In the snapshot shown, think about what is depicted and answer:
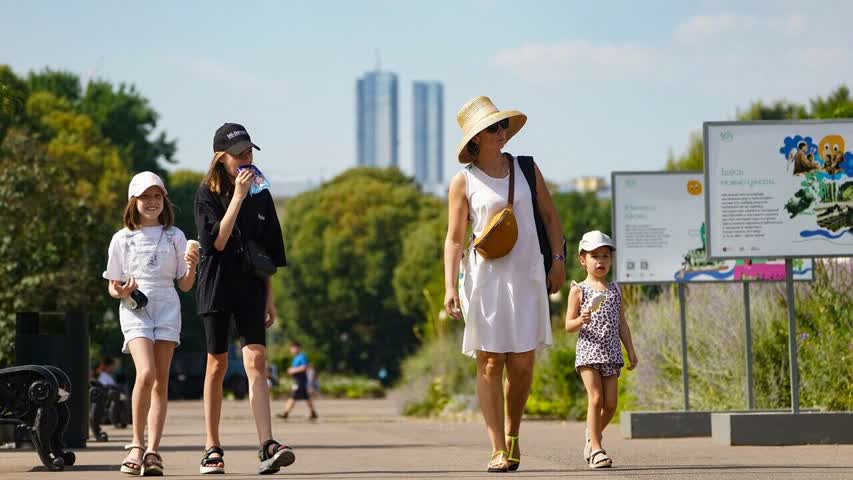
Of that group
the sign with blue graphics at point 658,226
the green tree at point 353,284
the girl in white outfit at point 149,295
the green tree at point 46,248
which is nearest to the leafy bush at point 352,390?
the green tree at point 353,284

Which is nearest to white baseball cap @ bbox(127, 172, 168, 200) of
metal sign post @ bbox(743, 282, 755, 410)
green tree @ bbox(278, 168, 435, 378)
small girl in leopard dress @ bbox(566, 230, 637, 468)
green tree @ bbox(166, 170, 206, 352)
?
small girl in leopard dress @ bbox(566, 230, 637, 468)

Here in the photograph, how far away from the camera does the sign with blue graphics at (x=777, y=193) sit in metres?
14.0

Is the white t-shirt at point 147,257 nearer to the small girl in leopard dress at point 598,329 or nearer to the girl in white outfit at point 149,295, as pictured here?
the girl in white outfit at point 149,295

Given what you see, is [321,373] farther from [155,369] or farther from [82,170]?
[155,369]

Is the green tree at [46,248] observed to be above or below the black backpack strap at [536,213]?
above

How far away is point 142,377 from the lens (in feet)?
32.3

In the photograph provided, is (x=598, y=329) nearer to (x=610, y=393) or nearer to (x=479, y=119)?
(x=610, y=393)

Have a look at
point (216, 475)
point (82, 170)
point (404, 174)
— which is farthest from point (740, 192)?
point (404, 174)

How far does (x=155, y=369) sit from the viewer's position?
32.6 feet

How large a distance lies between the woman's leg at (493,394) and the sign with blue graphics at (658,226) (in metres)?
8.62

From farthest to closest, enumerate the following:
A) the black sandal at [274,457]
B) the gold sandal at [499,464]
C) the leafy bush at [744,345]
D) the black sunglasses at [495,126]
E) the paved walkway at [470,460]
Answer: the leafy bush at [744,345], the paved walkway at [470,460], the black sunglasses at [495,126], the gold sandal at [499,464], the black sandal at [274,457]

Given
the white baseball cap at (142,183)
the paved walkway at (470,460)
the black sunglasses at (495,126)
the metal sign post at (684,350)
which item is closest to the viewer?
the black sunglasses at (495,126)

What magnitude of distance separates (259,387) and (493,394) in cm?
134

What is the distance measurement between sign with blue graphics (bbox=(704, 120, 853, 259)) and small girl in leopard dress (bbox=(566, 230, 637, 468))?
294 cm
